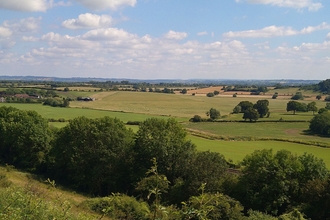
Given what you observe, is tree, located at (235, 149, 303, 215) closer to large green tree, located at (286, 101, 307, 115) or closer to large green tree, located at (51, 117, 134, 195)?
large green tree, located at (51, 117, 134, 195)

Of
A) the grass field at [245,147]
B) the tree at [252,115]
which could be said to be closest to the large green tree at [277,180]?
the grass field at [245,147]

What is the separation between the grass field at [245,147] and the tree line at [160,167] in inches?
340

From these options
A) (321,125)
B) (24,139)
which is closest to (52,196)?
(24,139)

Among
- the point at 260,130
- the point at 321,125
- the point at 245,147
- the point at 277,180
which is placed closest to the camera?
the point at 277,180

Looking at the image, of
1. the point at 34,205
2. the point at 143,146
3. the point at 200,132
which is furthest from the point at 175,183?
the point at 200,132

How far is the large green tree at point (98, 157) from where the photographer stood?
3422 centimetres

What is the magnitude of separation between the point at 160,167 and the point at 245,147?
27.7 m

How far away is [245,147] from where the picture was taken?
55.2 m

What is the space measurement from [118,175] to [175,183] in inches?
302

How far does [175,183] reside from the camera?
29859mm

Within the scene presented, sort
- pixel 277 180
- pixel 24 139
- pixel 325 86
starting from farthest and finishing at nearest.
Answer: pixel 325 86 → pixel 24 139 → pixel 277 180

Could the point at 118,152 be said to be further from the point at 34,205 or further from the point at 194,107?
the point at 194,107

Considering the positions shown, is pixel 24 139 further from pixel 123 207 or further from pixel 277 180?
pixel 277 180

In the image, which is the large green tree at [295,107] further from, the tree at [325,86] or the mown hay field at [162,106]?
the tree at [325,86]
